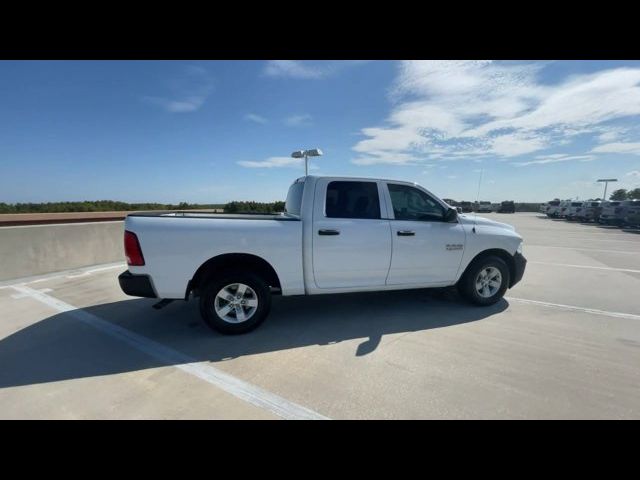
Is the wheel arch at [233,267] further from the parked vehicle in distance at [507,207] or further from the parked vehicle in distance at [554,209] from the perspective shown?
the parked vehicle in distance at [507,207]

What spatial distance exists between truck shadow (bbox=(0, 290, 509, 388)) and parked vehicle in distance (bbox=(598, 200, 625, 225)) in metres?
23.6

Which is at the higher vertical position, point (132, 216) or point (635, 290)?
point (132, 216)

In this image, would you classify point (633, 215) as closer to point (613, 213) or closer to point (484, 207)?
point (613, 213)

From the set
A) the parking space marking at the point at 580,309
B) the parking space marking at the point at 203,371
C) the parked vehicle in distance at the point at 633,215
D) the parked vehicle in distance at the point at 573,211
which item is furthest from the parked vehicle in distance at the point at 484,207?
the parking space marking at the point at 203,371

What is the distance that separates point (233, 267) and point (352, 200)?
71.4 inches

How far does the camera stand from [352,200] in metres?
4.00

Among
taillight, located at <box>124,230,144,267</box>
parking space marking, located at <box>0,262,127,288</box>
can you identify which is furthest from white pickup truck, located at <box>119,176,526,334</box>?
parking space marking, located at <box>0,262,127,288</box>

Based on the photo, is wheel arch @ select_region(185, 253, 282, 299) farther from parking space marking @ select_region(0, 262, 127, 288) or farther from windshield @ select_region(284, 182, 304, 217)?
parking space marking @ select_region(0, 262, 127, 288)

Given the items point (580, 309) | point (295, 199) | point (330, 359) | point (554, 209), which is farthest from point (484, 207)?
point (330, 359)

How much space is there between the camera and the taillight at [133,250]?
3201 mm
